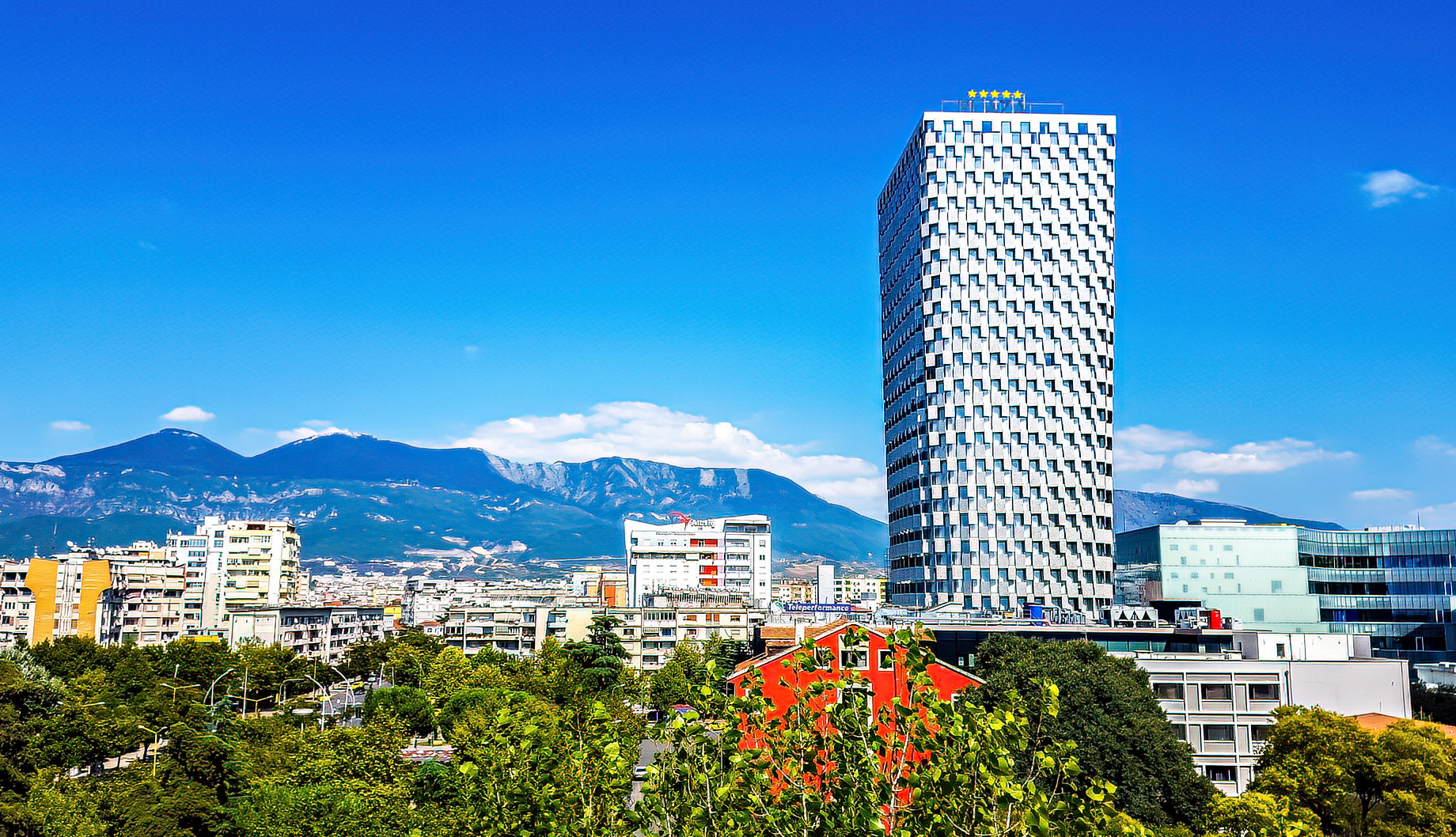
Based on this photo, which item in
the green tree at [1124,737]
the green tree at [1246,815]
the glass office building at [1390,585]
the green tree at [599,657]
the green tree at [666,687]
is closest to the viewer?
the green tree at [1246,815]

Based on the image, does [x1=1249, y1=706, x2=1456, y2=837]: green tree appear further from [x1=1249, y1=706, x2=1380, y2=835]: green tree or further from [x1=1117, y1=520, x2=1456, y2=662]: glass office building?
[x1=1117, y1=520, x2=1456, y2=662]: glass office building

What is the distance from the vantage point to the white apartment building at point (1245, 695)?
2923 inches

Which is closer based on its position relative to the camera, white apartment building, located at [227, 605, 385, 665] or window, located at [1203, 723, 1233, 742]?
window, located at [1203, 723, 1233, 742]

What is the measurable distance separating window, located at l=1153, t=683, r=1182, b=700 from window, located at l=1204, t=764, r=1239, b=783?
195 inches

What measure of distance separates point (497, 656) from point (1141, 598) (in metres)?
91.6

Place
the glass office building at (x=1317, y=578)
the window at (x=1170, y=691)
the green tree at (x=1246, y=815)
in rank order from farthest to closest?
the glass office building at (x=1317, y=578) → the window at (x=1170, y=691) → the green tree at (x=1246, y=815)

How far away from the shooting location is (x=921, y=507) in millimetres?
158125

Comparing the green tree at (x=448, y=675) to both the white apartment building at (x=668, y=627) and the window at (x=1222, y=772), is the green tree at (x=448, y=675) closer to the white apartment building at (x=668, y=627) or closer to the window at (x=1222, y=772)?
the white apartment building at (x=668, y=627)

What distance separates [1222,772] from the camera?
74.0 m

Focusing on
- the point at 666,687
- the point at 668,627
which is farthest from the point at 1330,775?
the point at 668,627

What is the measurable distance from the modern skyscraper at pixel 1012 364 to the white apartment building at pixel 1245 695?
241ft

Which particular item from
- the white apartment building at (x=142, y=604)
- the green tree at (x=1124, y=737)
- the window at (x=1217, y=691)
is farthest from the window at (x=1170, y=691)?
the white apartment building at (x=142, y=604)

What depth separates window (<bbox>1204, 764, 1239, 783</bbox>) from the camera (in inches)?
2906

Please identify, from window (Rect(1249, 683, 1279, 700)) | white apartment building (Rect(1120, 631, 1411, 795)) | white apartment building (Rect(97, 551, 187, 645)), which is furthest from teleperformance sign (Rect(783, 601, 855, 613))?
white apartment building (Rect(97, 551, 187, 645))
